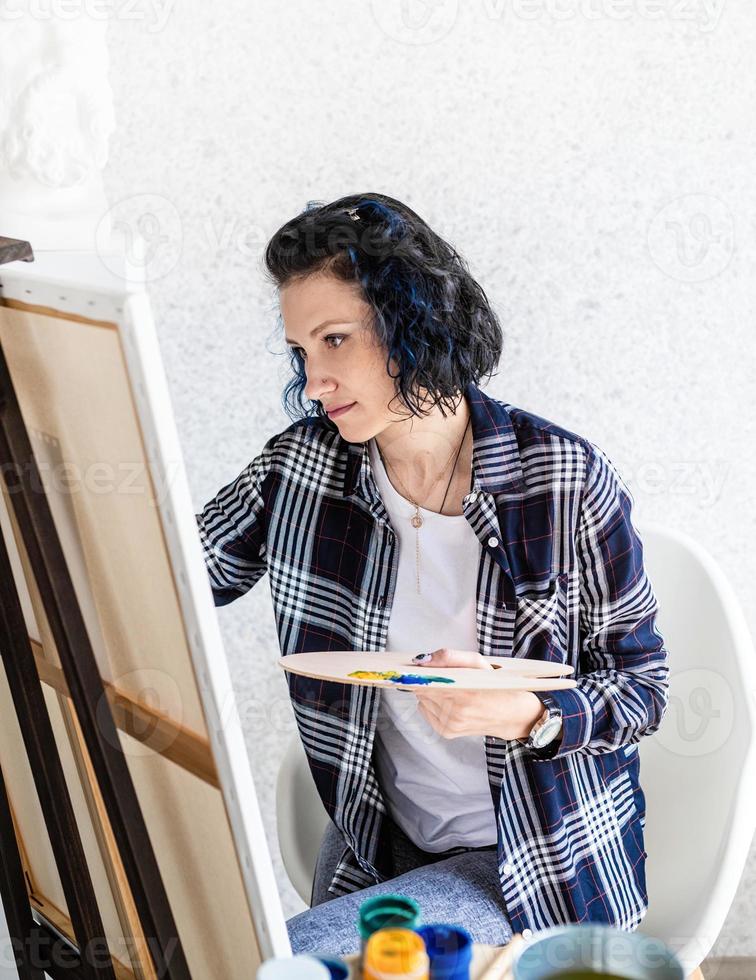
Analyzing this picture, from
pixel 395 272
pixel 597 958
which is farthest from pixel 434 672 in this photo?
pixel 395 272

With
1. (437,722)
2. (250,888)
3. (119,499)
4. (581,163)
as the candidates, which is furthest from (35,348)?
(581,163)

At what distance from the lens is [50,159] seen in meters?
1.28

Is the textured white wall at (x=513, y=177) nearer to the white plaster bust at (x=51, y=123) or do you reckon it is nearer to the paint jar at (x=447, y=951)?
the white plaster bust at (x=51, y=123)

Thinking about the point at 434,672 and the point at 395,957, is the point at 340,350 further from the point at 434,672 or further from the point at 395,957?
the point at 395,957

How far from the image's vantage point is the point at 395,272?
1296mm

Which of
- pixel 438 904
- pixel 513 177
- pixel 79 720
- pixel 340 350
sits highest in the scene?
pixel 513 177

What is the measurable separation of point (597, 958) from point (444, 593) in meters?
0.69

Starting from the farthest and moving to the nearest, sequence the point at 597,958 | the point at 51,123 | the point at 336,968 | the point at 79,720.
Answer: the point at 51,123 < the point at 79,720 < the point at 336,968 < the point at 597,958

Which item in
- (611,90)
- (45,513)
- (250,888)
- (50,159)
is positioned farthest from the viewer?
(611,90)

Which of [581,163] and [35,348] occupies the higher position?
[581,163]

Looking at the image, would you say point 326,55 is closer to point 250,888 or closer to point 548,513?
point 548,513

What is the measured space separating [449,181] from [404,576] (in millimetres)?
598

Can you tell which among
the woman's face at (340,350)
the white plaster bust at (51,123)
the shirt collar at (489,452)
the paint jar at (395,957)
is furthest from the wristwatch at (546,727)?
the white plaster bust at (51,123)

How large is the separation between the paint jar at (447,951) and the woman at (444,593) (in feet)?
1.33
